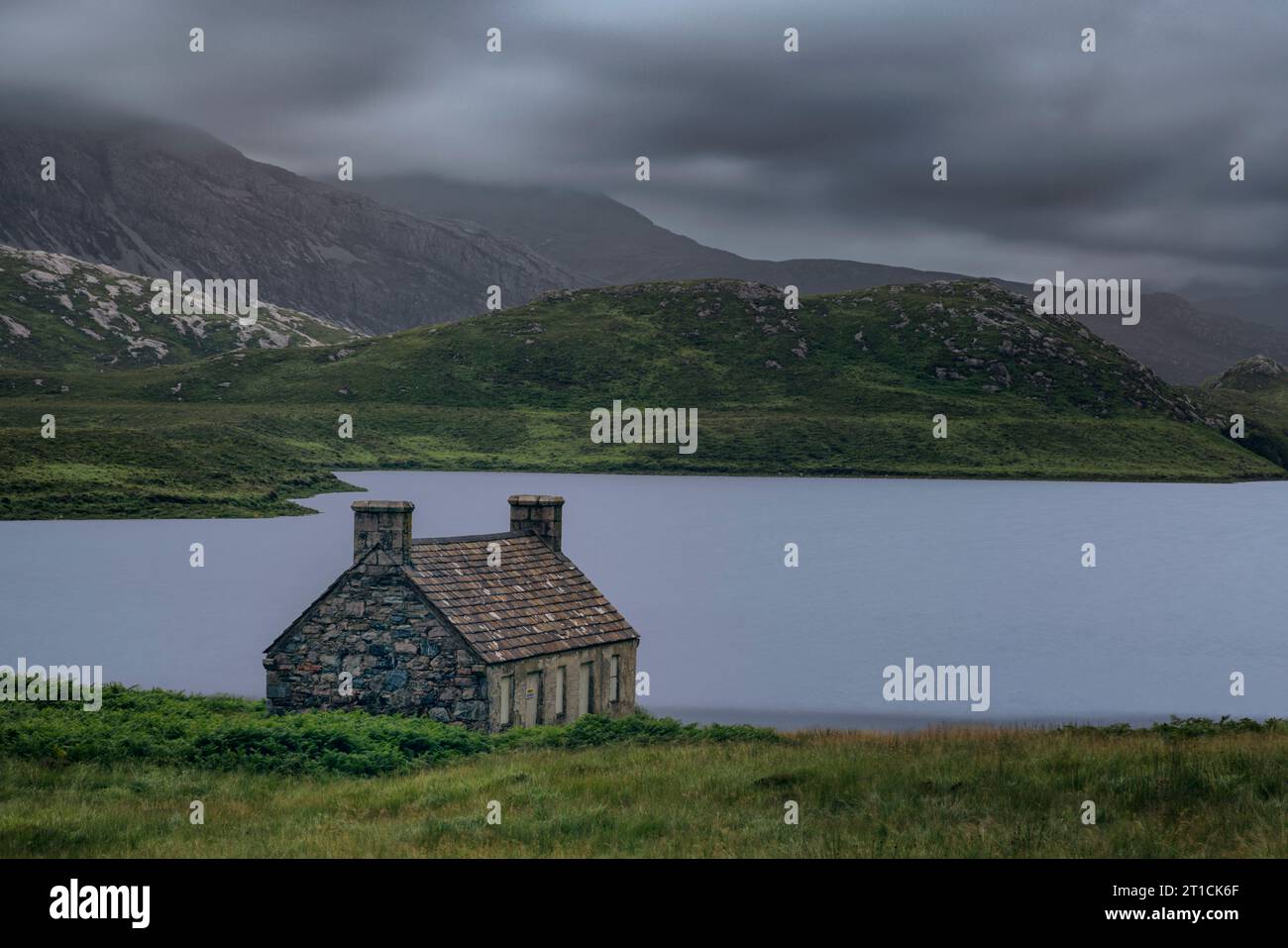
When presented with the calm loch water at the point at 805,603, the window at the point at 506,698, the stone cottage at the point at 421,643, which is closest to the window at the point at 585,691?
the stone cottage at the point at 421,643

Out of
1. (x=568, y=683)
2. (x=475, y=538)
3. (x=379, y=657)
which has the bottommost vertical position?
(x=568, y=683)

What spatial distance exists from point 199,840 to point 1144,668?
56723 mm

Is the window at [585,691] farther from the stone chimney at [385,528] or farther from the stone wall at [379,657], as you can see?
the stone chimney at [385,528]

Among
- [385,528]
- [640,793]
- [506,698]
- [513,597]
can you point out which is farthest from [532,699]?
[640,793]

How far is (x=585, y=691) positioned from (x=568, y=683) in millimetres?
1074

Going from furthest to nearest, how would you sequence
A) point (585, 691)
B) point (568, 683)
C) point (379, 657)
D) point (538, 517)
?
point (538, 517) → point (585, 691) → point (568, 683) → point (379, 657)

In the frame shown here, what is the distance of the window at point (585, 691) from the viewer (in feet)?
124

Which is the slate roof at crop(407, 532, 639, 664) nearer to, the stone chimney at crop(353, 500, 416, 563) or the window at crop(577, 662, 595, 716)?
the stone chimney at crop(353, 500, 416, 563)

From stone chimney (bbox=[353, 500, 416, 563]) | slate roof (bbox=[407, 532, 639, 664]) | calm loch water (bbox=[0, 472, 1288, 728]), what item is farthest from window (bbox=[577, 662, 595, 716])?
calm loch water (bbox=[0, 472, 1288, 728])

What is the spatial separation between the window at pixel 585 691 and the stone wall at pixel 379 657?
16.6 ft

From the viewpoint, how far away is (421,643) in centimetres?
3362

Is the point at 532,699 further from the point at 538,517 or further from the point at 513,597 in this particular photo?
the point at 538,517

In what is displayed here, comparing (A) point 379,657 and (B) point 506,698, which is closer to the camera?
(A) point 379,657

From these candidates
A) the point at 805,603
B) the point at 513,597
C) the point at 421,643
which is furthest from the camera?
the point at 805,603
